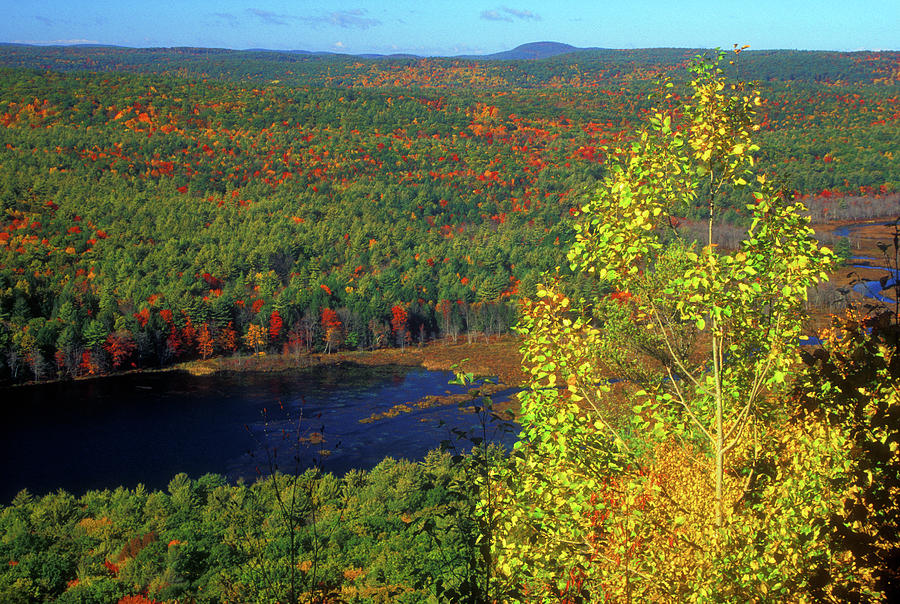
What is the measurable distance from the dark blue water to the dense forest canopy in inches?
229

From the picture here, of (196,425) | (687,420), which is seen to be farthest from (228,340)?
(687,420)

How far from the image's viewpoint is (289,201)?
8088cm

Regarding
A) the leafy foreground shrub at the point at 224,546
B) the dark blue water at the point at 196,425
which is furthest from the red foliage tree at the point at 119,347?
the leafy foreground shrub at the point at 224,546

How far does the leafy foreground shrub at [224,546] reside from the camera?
12219 millimetres

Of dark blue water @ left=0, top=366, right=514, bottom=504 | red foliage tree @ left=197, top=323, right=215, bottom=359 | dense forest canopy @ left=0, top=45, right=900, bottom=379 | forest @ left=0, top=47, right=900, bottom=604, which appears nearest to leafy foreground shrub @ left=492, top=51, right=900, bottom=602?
forest @ left=0, top=47, right=900, bottom=604

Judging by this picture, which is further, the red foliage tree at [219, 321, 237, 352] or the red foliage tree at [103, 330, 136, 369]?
the red foliage tree at [219, 321, 237, 352]

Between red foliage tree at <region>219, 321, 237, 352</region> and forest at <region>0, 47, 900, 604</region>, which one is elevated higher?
forest at <region>0, 47, 900, 604</region>

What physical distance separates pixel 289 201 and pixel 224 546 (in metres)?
69.1

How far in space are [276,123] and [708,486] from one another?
341ft

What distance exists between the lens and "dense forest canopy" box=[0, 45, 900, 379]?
5084cm

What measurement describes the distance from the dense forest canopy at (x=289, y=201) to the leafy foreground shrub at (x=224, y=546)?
30.7 feet

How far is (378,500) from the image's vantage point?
19656 millimetres

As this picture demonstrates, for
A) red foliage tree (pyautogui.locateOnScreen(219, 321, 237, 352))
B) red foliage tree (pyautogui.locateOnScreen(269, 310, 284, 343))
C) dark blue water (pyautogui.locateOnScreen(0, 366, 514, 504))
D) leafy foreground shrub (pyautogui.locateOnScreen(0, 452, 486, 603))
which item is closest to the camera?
leafy foreground shrub (pyautogui.locateOnScreen(0, 452, 486, 603))

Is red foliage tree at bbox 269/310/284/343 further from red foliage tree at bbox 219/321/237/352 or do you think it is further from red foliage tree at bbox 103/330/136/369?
red foliage tree at bbox 103/330/136/369
